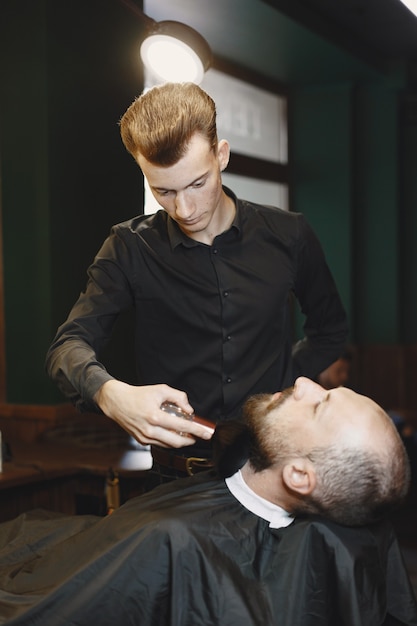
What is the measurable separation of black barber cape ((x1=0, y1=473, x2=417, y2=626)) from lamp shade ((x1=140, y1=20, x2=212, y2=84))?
1.24 meters

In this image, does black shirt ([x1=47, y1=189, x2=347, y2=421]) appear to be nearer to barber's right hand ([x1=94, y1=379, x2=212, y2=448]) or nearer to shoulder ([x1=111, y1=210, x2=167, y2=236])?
shoulder ([x1=111, y1=210, x2=167, y2=236])

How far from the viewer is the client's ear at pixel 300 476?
1611mm

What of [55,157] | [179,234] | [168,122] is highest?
[55,157]

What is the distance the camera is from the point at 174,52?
2256 mm

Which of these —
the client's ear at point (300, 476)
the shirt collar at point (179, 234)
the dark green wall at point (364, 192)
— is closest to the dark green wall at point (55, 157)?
the shirt collar at point (179, 234)

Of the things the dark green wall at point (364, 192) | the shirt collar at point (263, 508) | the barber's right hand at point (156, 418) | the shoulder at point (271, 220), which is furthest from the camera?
the dark green wall at point (364, 192)

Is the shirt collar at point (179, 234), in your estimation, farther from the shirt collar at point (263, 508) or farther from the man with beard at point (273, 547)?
the shirt collar at point (263, 508)

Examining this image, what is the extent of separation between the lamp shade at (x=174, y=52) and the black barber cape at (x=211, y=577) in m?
1.24

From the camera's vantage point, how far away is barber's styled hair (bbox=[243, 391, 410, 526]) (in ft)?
5.19

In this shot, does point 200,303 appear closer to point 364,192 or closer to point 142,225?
point 142,225

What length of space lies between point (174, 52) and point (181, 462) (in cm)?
113

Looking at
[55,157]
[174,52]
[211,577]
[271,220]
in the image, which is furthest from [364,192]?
[211,577]

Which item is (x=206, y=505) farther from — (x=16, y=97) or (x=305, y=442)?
(x=16, y=97)

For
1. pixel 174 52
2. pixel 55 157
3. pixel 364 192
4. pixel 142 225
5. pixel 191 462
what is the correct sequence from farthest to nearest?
pixel 364 192
pixel 55 157
pixel 174 52
pixel 142 225
pixel 191 462
